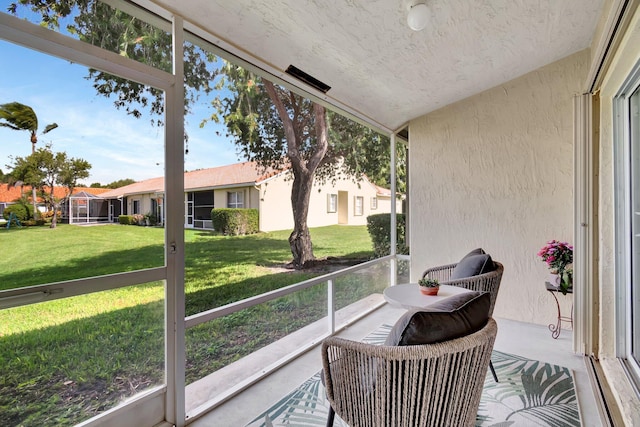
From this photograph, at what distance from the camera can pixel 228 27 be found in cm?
198

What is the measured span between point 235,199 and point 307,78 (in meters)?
1.51

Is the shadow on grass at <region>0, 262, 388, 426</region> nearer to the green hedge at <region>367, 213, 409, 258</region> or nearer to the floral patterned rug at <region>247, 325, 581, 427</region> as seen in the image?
the floral patterned rug at <region>247, 325, 581, 427</region>

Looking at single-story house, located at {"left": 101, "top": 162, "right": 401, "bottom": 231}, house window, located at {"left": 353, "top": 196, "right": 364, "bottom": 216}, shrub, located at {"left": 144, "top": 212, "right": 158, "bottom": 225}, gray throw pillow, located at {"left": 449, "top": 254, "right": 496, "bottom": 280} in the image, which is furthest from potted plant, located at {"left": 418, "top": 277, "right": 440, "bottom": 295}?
house window, located at {"left": 353, "top": 196, "right": 364, "bottom": 216}

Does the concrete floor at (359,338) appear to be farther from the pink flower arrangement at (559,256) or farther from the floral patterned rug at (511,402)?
the pink flower arrangement at (559,256)

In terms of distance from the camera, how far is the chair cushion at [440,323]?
1.16 m

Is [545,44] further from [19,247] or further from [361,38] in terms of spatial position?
[19,247]

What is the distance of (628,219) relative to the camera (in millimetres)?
2184

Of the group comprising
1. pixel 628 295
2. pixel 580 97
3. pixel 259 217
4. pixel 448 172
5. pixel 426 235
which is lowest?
pixel 628 295

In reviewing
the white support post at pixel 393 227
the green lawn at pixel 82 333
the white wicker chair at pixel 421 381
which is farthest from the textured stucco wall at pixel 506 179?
the green lawn at pixel 82 333

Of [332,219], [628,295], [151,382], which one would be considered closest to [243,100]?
[332,219]

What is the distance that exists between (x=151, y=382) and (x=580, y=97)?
3.87 meters

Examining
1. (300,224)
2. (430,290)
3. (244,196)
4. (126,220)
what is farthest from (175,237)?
(300,224)

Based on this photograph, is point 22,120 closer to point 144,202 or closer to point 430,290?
point 144,202

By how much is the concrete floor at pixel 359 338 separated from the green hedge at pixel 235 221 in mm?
1509
